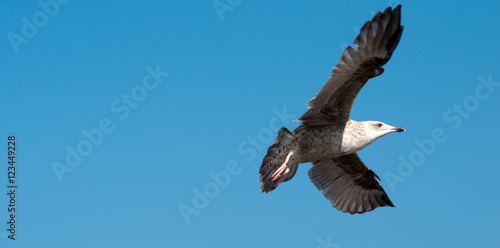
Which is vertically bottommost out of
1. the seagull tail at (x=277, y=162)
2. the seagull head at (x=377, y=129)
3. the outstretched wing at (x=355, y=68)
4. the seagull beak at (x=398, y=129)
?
the seagull beak at (x=398, y=129)

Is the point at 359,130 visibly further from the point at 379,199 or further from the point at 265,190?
the point at 379,199

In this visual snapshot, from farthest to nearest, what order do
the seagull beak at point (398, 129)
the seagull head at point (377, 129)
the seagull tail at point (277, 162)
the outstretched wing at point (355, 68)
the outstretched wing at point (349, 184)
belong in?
the outstretched wing at point (349, 184), the seagull beak at point (398, 129), the seagull head at point (377, 129), the seagull tail at point (277, 162), the outstretched wing at point (355, 68)

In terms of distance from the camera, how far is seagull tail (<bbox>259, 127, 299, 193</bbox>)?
35.1 feet

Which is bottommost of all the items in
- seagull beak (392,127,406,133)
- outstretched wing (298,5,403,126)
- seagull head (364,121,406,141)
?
seagull beak (392,127,406,133)

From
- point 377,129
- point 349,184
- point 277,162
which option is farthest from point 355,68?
point 349,184

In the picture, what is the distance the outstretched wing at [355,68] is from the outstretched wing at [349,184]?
90.4 inches

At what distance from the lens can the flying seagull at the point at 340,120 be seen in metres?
10.1

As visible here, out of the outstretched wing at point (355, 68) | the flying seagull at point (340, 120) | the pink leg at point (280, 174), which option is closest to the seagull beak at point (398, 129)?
the flying seagull at point (340, 120)

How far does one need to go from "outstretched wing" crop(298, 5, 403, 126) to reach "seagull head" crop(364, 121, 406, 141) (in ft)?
1.50

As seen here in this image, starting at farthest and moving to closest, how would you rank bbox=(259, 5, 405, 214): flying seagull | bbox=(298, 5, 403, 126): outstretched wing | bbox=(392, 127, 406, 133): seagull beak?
bbox=(392, 127, 406, 133): seagull beak, bbox=(259, 5, 405, 214): flying seagull, bbox=(298, 5, 403, 126): outstretched wing

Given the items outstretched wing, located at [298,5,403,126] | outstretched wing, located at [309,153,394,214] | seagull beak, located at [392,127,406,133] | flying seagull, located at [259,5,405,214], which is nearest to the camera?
outstretched wing, located at [298,5,403,126]

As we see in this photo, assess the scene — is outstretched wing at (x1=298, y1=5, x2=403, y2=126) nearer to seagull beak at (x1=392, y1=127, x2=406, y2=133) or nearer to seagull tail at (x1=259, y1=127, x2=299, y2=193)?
seagull tail at (x1=259, y1=127, x2=299, y2=193)

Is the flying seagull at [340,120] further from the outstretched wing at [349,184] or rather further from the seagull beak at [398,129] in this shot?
the outstretched wing at [349,184]

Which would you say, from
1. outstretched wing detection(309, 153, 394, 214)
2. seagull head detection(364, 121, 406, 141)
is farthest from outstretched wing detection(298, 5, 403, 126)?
outstretched wing detection(309, 153, 394, 214)
